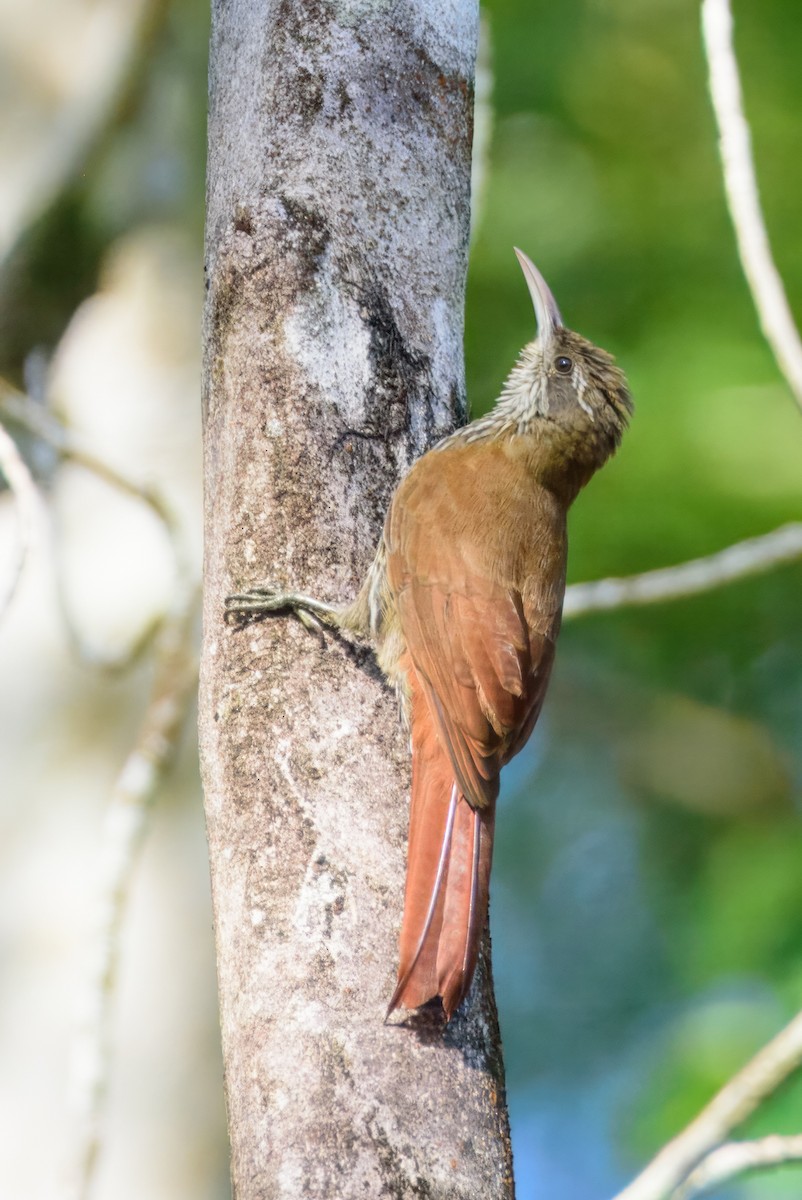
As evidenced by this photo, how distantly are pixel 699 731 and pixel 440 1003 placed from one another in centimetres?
406

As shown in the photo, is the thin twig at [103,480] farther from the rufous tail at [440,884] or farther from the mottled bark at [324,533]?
the rufous tail at [440,884]

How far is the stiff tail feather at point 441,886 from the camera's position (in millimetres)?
1523

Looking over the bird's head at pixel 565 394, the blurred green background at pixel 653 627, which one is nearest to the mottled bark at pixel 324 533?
→ the bird's head at pixel 565 394

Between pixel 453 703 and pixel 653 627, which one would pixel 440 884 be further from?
pixel 653 627

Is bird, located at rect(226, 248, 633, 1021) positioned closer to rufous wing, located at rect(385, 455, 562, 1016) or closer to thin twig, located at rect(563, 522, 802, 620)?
rufous wing, located at rect(385, 455, 562, 1016)

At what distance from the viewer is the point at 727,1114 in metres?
1.66

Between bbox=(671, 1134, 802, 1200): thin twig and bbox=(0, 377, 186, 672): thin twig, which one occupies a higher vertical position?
bbox=(0, 377, 186, 672): thin twig

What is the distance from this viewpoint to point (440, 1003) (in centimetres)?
152

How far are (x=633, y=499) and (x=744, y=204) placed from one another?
2220 mm

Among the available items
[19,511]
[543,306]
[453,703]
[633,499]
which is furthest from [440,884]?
[633,499]

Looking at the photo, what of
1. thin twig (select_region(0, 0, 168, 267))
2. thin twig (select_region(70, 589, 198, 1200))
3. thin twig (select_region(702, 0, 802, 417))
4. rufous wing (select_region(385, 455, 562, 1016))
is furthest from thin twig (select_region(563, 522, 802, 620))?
thin twig (select_region(0, 0, 168, 267))

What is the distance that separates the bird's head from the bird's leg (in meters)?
1.29

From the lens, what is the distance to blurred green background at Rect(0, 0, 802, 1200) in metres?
4.00

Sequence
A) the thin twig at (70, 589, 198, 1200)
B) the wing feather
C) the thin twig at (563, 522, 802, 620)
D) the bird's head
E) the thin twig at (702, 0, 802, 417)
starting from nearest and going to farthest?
1. the thin twig at (702, 0, 802, 417)
2. the wing feather
3. the thin twig at (70, 589, 198, 1200)
4. the thin twig at (563, 522, 802, 620)
5. the bird's head
